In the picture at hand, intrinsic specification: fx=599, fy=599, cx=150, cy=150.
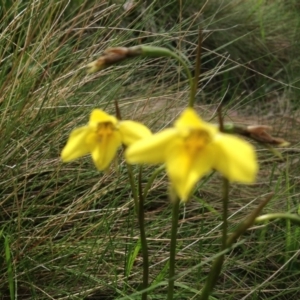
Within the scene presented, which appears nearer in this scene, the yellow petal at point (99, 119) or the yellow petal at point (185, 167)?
the yellow petal at point (185, 167)

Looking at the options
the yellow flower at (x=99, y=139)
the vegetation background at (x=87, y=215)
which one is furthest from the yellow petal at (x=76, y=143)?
the vegetation background at (x=87, y=215)

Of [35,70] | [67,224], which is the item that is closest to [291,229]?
[67,224]

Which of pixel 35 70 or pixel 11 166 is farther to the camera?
pixel 35 70

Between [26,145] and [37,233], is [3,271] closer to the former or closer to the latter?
[37,233]

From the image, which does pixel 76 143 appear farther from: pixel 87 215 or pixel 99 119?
pixel 87 215

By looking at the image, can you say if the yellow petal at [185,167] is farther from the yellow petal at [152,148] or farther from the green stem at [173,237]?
the green stem at [173,237]

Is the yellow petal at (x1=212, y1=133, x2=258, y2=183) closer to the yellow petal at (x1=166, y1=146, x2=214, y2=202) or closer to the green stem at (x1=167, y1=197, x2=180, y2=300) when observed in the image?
the yellow petal at (x1=166, y1=146, x2=214, y2=202)
